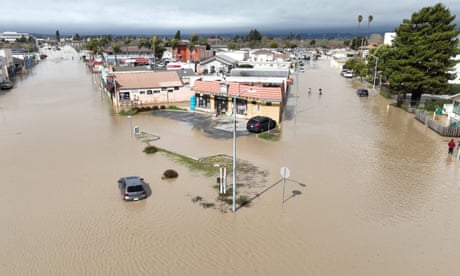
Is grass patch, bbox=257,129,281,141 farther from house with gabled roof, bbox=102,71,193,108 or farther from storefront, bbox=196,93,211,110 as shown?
house with gabled roof, bbox=102,71,193,108

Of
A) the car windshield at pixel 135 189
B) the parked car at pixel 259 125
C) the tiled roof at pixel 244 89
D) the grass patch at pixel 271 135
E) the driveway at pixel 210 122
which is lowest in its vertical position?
the car windshield at pixel 135 189

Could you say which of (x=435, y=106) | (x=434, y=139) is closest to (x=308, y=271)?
(x=434, y=139)

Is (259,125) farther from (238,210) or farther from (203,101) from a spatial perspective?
(238,210)

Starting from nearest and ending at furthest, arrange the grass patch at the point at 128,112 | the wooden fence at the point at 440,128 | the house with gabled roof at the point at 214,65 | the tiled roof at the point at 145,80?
the wooden fence at the point at 440,128
the grass patch at the point at 128,112
the tiled roof at the point at 145,80
the house with gabled roof at the point at 214,65

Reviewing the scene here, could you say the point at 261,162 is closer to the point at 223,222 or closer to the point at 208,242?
the point at 223,222

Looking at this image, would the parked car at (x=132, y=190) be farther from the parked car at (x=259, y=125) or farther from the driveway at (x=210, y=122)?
the parked car at (x=259, y=125)

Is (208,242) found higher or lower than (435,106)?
lower

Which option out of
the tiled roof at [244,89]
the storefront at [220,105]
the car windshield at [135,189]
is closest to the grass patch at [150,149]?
the car windshield at [135,189]
